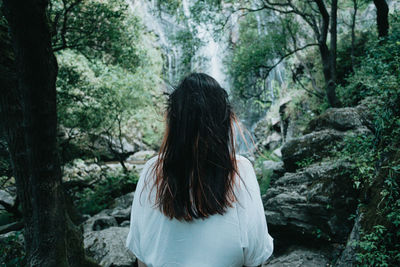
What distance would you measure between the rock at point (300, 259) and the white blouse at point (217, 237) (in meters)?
2.60

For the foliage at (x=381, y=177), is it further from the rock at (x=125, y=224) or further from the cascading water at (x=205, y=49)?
the rock at (x=125, y=224)

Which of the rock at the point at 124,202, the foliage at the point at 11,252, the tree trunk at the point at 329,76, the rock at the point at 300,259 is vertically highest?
the tree trunk at the point at 329,76

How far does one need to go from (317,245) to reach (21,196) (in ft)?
12.7

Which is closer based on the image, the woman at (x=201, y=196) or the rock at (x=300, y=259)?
the woman at (x=201, y=196)

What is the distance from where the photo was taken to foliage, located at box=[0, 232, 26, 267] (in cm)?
272

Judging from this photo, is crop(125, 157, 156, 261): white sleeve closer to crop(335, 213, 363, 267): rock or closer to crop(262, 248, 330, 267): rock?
crop(335, 213, 363, 267): rock

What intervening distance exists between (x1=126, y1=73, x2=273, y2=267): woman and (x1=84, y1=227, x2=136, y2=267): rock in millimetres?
3240

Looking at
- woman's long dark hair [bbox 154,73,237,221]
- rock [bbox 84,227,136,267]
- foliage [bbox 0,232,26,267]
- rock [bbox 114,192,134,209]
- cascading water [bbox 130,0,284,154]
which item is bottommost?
rock [bbox 114,192,134,209]

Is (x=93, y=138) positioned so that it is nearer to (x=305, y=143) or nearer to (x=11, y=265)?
(x=11, y=265)

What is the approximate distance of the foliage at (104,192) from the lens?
8.43 m

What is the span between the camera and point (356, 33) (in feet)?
31.8

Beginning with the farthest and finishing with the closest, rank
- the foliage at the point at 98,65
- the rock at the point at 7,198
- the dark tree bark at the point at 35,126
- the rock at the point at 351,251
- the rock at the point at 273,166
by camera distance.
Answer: the rock at the point at 7,198, the rock at the point at 273,166, the foliage at the point at 98,65, the rock at the point at 351,251, the dark tree bark at the point at 35,126

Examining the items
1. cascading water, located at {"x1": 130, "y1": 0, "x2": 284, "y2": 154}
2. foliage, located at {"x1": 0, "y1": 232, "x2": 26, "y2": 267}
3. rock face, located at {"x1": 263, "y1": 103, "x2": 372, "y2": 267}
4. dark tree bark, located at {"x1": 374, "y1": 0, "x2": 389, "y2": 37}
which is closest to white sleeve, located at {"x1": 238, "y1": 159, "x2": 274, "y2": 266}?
cascading water, located at {"x1": 130, "y1": 0, "x2": 284, "y2": 154}

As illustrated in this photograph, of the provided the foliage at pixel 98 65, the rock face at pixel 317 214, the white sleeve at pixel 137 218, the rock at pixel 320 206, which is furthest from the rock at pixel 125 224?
the white sleeve at pixel 137 218
